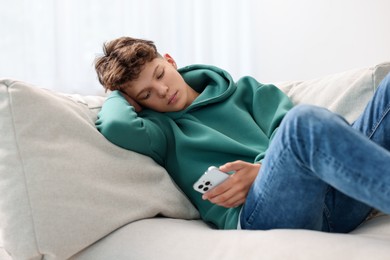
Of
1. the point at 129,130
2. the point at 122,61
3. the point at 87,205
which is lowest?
the point at 87,205

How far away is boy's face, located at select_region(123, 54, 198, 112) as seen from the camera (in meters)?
1.43

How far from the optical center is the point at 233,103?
147 cm

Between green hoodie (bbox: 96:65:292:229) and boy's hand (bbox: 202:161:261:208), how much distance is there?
7 cm

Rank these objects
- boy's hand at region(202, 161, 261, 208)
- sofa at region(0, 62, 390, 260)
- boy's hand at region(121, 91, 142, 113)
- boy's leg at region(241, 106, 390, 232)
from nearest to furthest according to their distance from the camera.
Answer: boy's leg at region(241, 106, 390, 232)
sofa at region(0, 62, 390, 260)
boy's hand at region(202, 161, 261, 208)
boy's hand at region(121, 91, 142, 113)

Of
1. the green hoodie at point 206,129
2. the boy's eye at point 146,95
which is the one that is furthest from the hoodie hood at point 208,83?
the boy's eye at point 146,95

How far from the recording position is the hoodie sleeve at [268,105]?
1412 millimetres

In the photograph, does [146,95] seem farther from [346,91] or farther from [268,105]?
[346,91]

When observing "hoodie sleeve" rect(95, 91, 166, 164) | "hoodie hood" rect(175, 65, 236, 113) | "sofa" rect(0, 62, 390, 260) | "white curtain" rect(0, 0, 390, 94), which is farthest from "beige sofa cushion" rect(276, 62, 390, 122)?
"white curtain" rect(0, 0, 390, 94)

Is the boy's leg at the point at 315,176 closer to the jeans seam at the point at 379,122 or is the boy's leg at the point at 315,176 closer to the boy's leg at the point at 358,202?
the boy's leg at the point at 358,202

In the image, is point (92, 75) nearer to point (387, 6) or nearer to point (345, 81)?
point (345, 81)

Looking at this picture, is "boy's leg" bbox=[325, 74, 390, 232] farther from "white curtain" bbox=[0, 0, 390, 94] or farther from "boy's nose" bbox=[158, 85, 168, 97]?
"white curtain" bbox=[0, 0, 390, 94]

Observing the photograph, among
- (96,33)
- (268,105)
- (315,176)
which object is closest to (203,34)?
(96,33)

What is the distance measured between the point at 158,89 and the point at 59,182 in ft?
1.46

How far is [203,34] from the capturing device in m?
2.56
